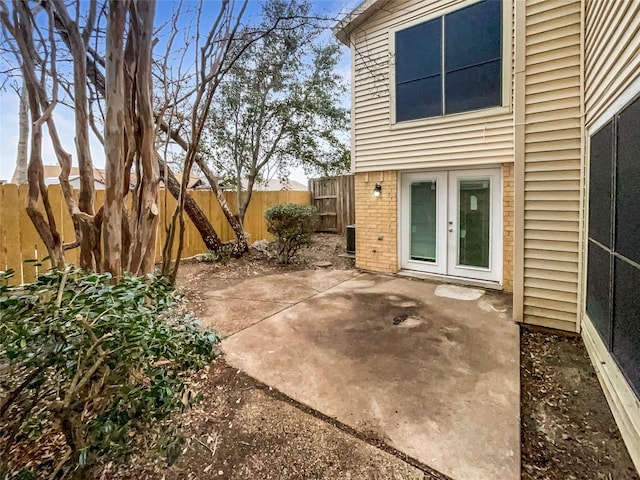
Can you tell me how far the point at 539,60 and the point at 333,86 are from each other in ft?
16.2

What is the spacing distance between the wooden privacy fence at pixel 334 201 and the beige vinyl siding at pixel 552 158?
7.33 metres

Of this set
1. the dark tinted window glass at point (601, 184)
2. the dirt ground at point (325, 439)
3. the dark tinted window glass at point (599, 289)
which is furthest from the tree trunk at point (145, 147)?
the dark tinted window glass at point (599, 289)

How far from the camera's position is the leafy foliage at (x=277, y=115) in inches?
271

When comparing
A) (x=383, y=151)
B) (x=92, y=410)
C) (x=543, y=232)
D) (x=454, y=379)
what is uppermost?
(x=383, y=151)

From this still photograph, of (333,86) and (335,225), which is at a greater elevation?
(333,86)

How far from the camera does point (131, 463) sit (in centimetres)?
168

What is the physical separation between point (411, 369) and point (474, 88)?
4368mm

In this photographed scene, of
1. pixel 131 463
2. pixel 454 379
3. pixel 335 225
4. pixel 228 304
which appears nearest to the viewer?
pixel 131 463

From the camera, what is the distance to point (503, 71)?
4.74m

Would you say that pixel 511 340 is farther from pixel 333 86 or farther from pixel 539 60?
pixel 333 86

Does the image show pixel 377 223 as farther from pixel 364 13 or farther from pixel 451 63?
pixel 364 13

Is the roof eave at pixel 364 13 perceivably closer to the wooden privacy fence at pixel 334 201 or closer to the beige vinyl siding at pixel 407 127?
the beige vinyl siding at pixel 407 127

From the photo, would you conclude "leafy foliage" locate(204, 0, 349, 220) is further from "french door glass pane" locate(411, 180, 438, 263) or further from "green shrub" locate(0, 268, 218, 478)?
"green shrub" locate(0, 268, 218, 478)

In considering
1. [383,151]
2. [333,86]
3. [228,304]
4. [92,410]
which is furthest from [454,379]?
[333,86]
